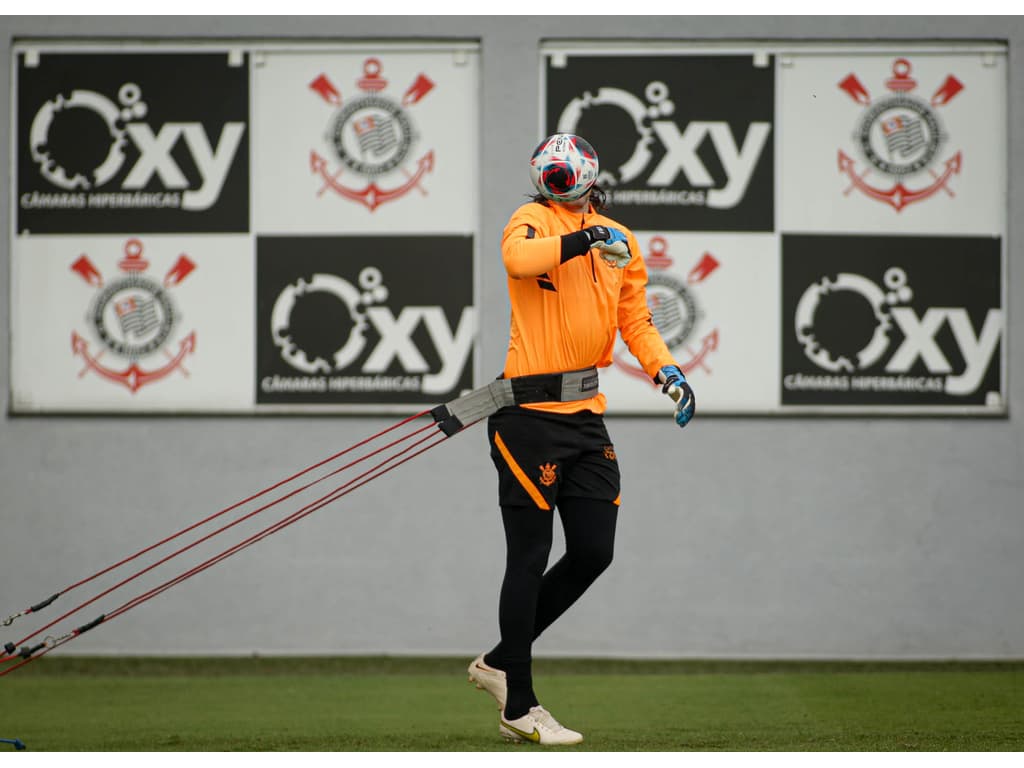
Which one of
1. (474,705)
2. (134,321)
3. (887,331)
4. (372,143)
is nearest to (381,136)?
(372,143)

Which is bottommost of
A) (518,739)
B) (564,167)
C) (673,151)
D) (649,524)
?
(518,739)

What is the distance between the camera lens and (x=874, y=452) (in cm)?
627

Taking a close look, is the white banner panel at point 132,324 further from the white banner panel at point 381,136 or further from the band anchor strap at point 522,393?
the band anchor strap at point 522,393

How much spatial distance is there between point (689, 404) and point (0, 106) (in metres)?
4.08

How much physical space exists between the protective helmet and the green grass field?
1.45 meters

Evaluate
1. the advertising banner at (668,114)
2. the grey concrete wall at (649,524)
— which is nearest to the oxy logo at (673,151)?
the advertising banner at (668,114)

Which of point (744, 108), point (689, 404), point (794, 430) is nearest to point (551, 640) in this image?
point (794, 430)

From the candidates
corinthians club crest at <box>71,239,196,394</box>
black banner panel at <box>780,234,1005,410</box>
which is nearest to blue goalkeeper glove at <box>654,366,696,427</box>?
black banner panel at <box>780,234,1005,410</box>

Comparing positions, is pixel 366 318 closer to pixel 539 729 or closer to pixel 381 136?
pixel 381 136

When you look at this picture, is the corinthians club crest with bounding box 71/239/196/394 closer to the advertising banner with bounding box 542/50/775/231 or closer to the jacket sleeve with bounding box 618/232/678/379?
the advertising banner with bounding box 542/50/775/231

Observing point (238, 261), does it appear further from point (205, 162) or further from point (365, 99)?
point (365, 99)

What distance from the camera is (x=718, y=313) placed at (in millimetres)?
6277

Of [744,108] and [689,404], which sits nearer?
[689,404]

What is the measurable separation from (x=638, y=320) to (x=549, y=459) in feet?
1.63
